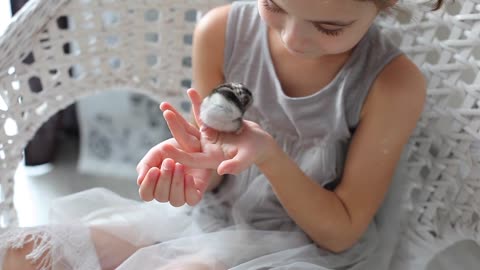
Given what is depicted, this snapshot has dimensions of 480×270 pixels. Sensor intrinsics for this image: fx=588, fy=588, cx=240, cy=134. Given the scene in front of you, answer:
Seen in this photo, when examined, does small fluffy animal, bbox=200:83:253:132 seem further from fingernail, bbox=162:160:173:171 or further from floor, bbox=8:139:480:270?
floor, bbox=8:139:480:270

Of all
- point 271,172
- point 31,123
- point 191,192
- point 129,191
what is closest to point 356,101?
point 271,172

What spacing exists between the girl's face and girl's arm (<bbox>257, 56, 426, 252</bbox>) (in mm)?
133

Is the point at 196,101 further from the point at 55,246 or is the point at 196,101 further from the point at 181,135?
the point at 55,246

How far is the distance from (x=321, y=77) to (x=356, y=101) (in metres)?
0.06

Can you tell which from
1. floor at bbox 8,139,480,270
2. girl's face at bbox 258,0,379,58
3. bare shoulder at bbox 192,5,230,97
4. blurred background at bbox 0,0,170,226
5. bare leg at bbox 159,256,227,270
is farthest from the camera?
blurred background at bbox 0,0,170,226

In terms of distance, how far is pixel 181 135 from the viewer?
2.27 ft

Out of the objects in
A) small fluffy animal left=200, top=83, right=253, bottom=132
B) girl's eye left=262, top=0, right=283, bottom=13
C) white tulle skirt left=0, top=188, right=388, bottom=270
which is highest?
girl's eye left=262, top=0, right=283, bottom=13

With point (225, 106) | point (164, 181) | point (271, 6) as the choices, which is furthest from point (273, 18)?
point (164, 181)

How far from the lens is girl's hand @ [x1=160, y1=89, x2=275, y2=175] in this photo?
675mm

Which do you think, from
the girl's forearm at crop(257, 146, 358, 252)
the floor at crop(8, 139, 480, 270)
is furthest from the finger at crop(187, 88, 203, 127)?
the floor at crop(8, 139, 480, 270)

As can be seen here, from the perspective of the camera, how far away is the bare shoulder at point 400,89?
767 millimetres

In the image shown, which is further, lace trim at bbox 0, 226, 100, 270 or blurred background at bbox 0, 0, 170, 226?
blurred background at bbox 0, 0, 170, 226

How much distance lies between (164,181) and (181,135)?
6 centimetres

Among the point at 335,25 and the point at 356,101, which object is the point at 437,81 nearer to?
the point at 356,101
